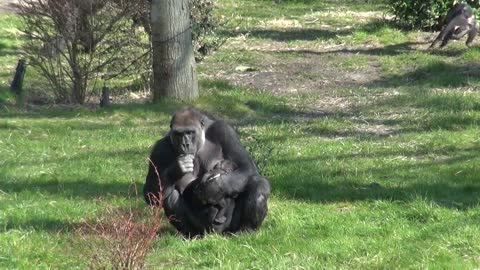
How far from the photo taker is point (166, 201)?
6676mm

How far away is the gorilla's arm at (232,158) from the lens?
662 centimetres

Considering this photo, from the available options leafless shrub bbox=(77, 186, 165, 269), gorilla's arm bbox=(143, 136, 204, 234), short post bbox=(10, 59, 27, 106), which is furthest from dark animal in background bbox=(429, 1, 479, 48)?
leafless shrub bbox=(77, 186, 165, 269)

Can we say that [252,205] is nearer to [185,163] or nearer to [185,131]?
[185,163]

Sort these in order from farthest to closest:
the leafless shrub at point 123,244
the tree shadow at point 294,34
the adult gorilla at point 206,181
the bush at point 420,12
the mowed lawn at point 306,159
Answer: the tree shadow at point 294,34, the bush at point 420,12, the adult gorilla at point 206,181, the mowed lawn at point 306,159, the leafless shrub at point 123,244

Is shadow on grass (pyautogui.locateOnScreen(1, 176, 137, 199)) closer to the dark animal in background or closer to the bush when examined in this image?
the dark animal in background

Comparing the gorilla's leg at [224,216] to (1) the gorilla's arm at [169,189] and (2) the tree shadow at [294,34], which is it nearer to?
(1) the gorilla's arm at [169,189]

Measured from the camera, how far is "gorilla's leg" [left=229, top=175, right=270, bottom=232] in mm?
6574

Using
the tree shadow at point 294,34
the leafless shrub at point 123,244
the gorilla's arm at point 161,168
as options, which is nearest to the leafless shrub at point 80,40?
the tree shadow at point 294,34

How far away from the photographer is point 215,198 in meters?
6.66

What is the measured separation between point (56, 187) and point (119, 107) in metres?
3.59

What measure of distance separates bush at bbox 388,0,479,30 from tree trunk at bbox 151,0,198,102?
716cm

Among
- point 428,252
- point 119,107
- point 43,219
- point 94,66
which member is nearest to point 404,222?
point 428,252

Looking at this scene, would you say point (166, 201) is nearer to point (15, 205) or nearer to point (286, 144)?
point (15, 205)

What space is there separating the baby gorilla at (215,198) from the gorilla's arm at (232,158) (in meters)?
0.05
